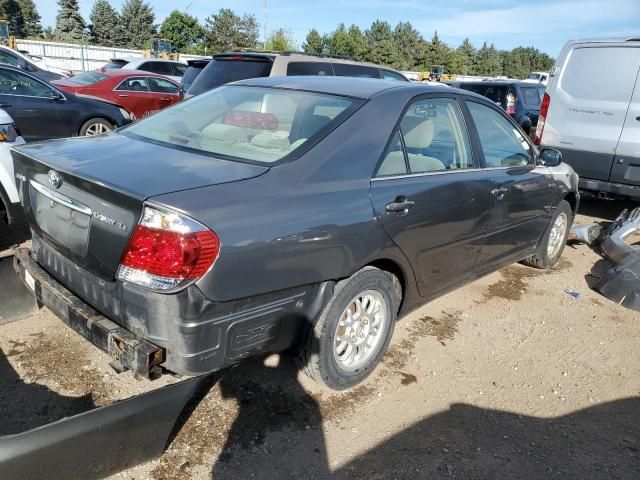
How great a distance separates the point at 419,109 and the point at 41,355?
8.97ft

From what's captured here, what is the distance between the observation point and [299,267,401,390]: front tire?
9.38ft

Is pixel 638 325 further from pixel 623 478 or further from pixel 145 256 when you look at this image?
pixel 145 256

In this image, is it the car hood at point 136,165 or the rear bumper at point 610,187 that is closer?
the car hood at point 136,165

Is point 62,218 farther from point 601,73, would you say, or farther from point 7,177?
point 601,73

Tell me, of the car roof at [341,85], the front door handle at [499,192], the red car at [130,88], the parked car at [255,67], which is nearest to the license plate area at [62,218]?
the car roof at [341,85]

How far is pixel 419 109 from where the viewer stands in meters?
3.43

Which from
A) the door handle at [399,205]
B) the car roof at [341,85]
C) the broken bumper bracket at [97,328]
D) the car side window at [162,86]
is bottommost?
the broken bumper bracket at [97,328]

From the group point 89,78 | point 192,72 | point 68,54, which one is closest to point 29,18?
point 68,54

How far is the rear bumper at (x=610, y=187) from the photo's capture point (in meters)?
6.55

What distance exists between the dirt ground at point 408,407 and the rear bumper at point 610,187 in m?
3.02

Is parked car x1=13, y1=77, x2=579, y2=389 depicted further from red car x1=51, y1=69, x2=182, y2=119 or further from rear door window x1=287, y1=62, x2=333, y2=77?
red car x1=51, y1=69, x2=182, y2=119

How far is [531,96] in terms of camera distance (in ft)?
44.4

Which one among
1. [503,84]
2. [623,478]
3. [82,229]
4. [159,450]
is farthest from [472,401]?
[503,84]

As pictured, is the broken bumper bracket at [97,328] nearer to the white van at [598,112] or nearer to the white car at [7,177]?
the white car at [7,177]
